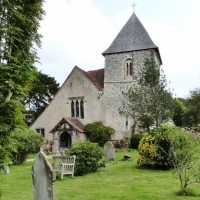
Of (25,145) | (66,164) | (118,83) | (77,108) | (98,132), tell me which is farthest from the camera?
(77,108)

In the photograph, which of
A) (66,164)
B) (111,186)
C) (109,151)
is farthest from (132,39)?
(111,186)

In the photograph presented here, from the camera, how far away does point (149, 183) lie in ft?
39.1

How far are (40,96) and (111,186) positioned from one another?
3702 centimetres

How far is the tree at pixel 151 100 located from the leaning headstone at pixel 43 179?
866 inches

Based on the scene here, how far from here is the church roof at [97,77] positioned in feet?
117

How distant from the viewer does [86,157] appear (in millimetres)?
14625

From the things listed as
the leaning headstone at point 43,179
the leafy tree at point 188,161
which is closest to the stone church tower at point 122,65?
the leafy tree at point 188,161

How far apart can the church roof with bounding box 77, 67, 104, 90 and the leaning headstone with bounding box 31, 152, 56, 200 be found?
27.4 m

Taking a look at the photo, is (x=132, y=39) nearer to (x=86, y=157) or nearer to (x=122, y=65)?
(x=122, y=65)

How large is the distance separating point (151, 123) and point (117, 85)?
24.5ft

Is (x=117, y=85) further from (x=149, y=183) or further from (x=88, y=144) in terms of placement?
(x=149, y=183)

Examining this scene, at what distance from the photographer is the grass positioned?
969 centimetres

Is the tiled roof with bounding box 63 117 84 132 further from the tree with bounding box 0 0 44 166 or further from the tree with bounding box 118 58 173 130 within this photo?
the tree with bounding box 0 0 44 166

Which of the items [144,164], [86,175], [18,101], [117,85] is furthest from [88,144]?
[117,85]
